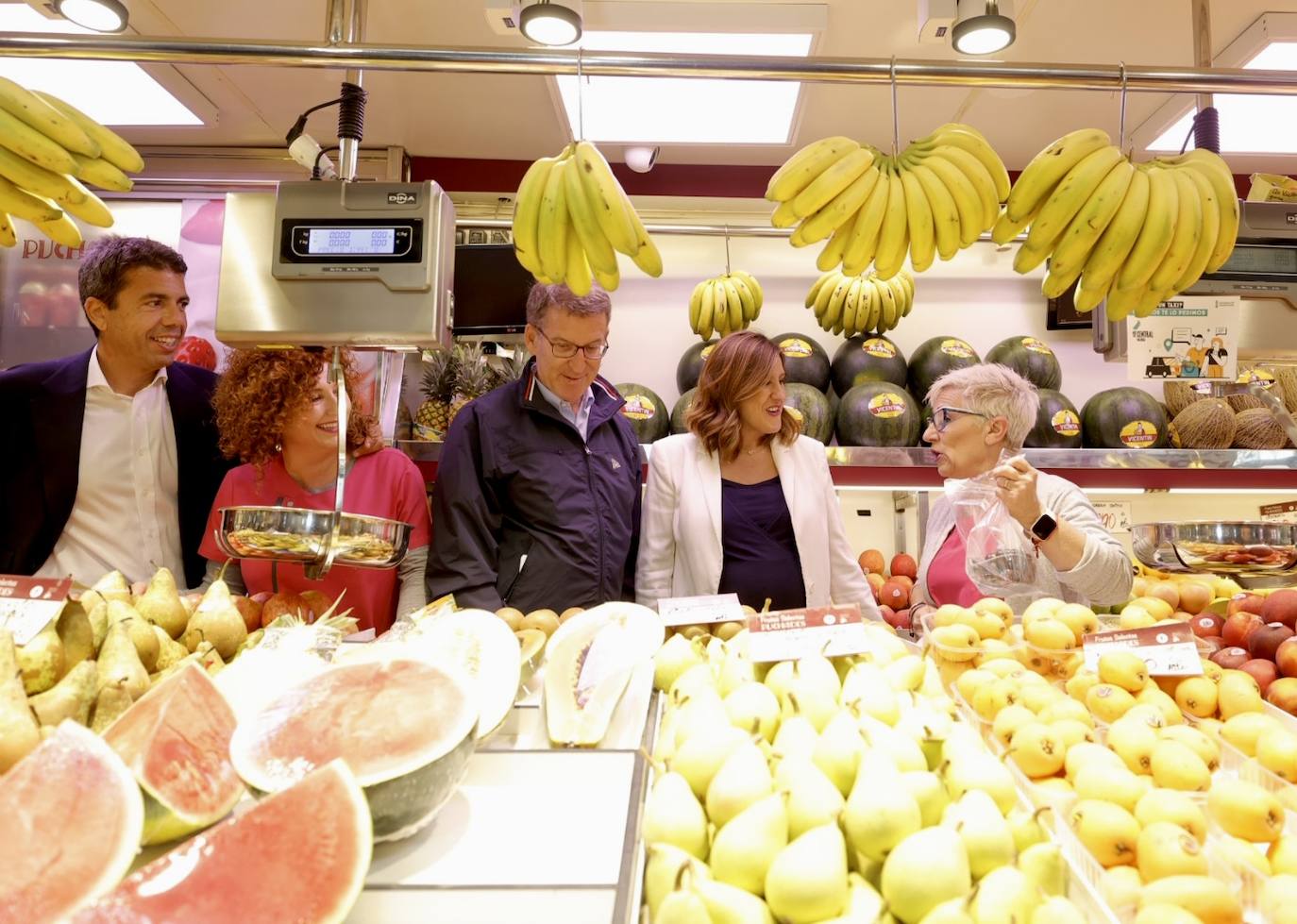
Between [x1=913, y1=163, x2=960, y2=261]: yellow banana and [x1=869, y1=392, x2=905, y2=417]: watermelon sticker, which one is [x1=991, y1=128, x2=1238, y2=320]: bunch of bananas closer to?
[x1=913, y1=163, x2=960, y2=261]: yellow banana

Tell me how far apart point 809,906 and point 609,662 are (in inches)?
25.0

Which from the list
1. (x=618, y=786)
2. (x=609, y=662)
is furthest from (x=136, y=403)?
(x=618, y=786)

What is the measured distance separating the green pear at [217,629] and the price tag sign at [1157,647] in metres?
1.58

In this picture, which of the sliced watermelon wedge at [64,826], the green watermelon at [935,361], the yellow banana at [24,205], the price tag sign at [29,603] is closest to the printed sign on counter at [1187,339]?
the green watermelon at [935,361]

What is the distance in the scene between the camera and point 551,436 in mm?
2605

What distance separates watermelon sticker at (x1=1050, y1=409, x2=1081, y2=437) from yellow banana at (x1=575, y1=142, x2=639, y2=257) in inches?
100

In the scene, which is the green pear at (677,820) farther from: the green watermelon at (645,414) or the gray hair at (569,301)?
the green watermelon at (645,414)

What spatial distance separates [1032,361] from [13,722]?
12.7 ft

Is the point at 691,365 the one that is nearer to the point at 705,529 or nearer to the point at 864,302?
the point at 864,302

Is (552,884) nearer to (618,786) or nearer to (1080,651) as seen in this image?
(618,786)

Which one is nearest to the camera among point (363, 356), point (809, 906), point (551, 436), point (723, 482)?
point (809, 906)

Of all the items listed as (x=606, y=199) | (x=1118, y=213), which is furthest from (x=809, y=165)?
(x=1118, y=213)

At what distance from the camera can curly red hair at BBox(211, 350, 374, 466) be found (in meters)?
2.49

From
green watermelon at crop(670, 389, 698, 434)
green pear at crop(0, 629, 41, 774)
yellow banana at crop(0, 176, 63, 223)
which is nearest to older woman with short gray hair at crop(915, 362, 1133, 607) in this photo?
green watermelon at crop(670, 389, 698, 434)
